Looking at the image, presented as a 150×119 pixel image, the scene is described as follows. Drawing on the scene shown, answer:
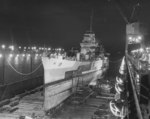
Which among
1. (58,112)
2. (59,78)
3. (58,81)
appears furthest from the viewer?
(59,78)

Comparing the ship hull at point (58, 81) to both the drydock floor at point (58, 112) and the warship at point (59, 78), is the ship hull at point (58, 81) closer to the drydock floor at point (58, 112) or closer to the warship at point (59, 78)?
the warship at point (59, 78)

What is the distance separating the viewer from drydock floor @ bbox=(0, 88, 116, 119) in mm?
13648

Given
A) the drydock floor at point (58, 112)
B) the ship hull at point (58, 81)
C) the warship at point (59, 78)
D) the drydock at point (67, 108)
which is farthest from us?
the warship at point (59, 78)

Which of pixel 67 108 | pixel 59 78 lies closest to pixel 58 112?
pixel 67 108

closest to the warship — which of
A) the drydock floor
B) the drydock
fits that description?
the drydock

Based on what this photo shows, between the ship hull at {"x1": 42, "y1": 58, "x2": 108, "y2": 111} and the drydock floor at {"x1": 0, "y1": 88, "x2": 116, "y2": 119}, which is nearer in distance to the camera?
the drydock floor at {"x1": 0, "y1": 88, "x2": 116, "y2": 119}

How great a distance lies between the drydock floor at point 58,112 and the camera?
13.6 metres

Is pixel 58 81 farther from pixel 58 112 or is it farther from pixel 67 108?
pixel 58 112

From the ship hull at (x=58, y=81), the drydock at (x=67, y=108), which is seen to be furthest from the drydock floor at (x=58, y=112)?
the ship hull at (x=58, y=81)

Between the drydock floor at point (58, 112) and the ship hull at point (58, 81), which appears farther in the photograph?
the ship hull at point (58, 81)

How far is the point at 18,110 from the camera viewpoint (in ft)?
48.8

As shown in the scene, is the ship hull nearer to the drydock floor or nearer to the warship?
the warship

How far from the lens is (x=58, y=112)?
588 inches

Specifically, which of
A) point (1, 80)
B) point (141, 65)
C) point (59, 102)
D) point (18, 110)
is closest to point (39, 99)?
point (59, 102)
